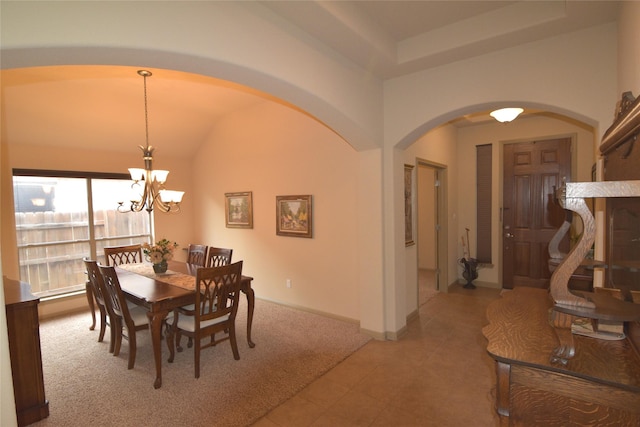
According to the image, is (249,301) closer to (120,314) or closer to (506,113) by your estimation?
(120,314)

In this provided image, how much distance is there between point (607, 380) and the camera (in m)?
1.03

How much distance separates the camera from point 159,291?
2.97 m

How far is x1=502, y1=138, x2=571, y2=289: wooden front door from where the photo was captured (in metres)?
4.92

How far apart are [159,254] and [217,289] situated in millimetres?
1252

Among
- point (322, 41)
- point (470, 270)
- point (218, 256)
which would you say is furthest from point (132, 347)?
point (470, 270)

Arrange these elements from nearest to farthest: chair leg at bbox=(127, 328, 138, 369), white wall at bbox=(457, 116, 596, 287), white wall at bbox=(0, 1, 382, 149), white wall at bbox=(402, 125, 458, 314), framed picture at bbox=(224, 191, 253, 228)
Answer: white wall at bbox=(0, 1, 382, 149)
chair leg at bbox=(127, 328, 138, 369)
white wall at bbox=(402, 125, 458, 314)
white wall at bbox=(457, 116, 596, 287)
framed picture at bbox=(224, 191, 253, 228)

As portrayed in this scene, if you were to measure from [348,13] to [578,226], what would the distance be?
471 cm

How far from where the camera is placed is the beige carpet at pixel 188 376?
2424 millimetres

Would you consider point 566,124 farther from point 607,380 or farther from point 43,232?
point 43,232

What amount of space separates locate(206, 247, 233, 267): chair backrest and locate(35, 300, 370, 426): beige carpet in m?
0.89

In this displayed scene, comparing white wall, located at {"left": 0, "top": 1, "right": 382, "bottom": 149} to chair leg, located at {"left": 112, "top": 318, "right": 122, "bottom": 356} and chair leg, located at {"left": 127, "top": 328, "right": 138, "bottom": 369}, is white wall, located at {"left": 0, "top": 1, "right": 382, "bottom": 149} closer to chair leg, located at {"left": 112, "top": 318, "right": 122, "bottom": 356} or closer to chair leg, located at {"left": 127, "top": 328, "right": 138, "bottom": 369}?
chair leg, located at {"left": 127, "top": 328, "right": 138, "bottom": 369}

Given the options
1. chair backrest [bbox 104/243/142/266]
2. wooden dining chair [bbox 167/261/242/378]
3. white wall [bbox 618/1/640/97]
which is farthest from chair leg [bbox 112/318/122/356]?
white wall [bbox 618/1/640/97]

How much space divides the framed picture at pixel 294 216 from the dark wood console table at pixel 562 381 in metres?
3.25

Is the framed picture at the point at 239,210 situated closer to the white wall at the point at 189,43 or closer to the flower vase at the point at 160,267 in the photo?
the flower vase at the point at 160,267
